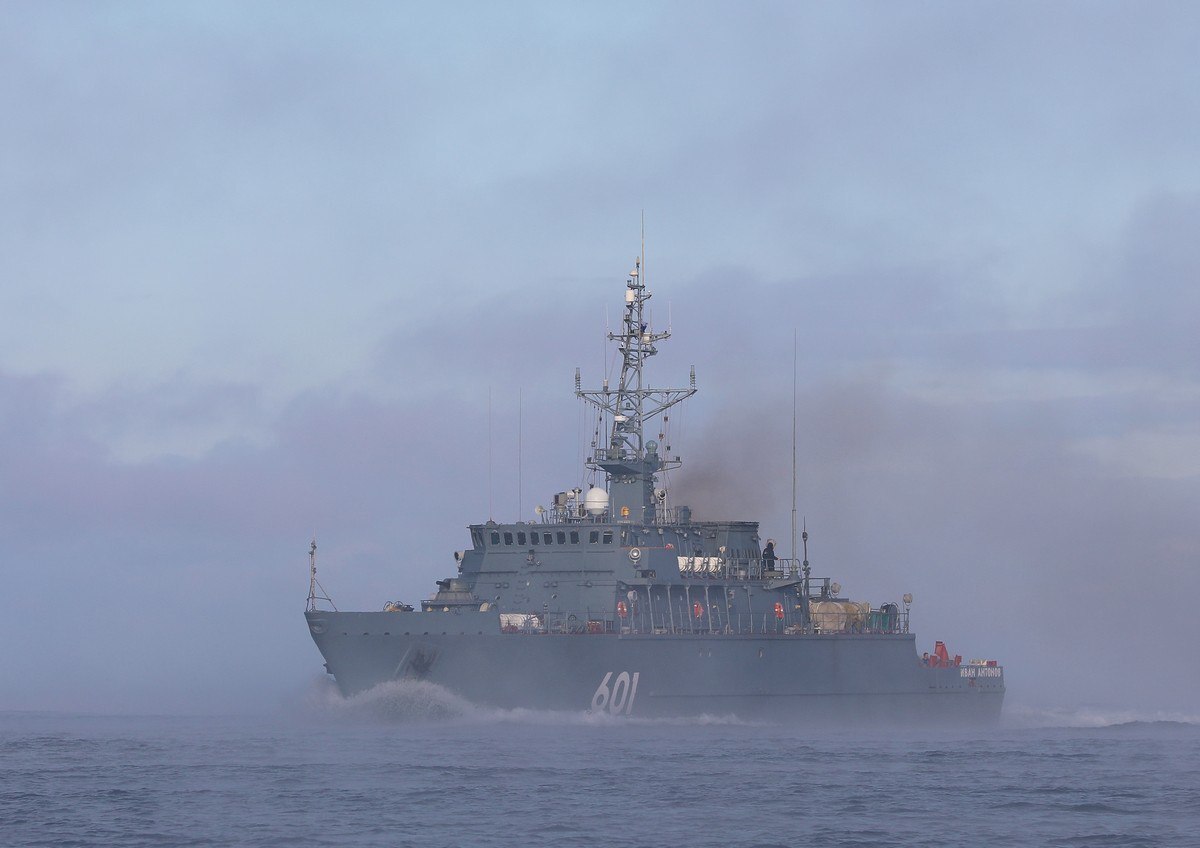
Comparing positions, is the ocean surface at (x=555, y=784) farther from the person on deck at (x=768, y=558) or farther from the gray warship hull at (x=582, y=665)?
the person on deck at (x=768, y=558)

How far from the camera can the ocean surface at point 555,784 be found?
28.9 meters

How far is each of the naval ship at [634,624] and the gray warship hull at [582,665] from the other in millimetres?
44

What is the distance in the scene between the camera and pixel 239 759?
3825 centimetres

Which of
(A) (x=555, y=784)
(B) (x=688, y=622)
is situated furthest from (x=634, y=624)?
(A) (x=555, y=784)

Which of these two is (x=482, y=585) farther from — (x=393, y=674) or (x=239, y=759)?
(x=239, y=759)

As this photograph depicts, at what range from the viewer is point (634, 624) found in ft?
160

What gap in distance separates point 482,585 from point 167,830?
22.0m

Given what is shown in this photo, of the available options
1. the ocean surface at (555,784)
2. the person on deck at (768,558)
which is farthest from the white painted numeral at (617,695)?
the person on deck at (768,558)

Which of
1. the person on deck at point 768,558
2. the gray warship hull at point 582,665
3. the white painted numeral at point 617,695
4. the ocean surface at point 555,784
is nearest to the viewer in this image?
the ocean surface at point 555,784

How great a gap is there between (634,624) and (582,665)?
2371mm

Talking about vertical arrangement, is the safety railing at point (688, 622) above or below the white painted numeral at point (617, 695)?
above

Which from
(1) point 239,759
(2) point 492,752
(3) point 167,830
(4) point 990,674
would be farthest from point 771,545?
(3) point 167,830

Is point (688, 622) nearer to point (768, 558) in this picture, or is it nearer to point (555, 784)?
point (768, 558)

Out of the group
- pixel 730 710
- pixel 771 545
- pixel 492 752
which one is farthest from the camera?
pixel 771 545
